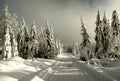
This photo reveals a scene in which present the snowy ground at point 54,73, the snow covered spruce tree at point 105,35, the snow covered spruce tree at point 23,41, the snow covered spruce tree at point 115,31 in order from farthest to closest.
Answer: the snow covered spruce tree at point 23,41 → the snow covered spruce tree at point 105,35 → the snow covered spruce tree at point 115,31 → the snowy ground at point 54,73

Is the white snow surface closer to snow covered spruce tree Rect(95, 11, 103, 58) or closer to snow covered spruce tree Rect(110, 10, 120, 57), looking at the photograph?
snow covered spruce tree Rect(95, 11, 103, 58)

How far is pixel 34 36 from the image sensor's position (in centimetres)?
7594

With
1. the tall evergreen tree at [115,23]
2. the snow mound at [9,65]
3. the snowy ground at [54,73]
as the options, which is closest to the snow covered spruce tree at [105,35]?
the tall evergreen tree at [115,23]

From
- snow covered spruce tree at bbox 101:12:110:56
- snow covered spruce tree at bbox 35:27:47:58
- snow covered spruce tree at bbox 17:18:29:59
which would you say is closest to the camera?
snow covered spruce tree at bbox 101:12:110:56

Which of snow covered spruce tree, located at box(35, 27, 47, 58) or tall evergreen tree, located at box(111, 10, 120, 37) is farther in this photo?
snow covered spruce tree, located at box(35, 27, 47, 58)

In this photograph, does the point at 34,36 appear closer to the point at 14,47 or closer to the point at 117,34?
the point at 14,47

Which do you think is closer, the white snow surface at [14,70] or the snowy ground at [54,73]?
the white snow surface at [14,70]

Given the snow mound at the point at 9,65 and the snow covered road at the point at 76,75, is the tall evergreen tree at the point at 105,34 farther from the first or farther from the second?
the snow mound at the point at 9,65

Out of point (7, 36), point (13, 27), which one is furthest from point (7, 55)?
point (13, 27)

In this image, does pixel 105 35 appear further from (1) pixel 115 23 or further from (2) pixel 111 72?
(2) pixel 111 72

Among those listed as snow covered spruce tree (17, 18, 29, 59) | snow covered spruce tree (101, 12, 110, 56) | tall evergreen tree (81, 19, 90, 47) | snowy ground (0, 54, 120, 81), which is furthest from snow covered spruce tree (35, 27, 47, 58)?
snowy ground (0, 54, 120, 81)

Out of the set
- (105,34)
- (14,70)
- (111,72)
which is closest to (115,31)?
(105,34)

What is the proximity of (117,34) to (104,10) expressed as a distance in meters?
8.79

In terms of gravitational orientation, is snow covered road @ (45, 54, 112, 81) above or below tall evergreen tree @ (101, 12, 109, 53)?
below
